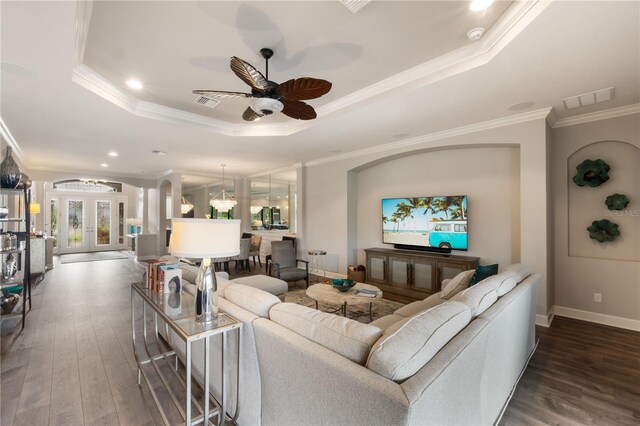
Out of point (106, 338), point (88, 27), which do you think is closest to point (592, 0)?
point (88, 27)

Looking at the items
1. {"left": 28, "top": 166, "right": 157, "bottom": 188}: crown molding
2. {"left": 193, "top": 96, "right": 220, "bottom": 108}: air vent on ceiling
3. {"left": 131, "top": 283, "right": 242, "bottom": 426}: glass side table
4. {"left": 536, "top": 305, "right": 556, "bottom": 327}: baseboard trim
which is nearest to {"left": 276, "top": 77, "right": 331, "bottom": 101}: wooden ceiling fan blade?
{"left": 193, "top": 96, "right": 220, "bottom": 108}: air vent on ceiling

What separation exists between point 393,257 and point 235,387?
3.67 m

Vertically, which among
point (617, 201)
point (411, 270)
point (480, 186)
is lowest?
point (411, 270)

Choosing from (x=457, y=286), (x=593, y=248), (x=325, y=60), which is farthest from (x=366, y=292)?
(x=593, y=248)

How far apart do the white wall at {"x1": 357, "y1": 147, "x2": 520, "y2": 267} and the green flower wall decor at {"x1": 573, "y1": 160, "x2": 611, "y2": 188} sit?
660 mm

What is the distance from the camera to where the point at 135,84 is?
320 cm

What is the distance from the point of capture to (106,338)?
10.4ft

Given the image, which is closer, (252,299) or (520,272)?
(252,299)

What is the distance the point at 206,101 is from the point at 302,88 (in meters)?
1.90

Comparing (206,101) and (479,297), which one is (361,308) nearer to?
(479,297)

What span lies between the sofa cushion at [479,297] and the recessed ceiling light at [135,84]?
3.71 metres

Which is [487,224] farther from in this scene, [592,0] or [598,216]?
[592,0]

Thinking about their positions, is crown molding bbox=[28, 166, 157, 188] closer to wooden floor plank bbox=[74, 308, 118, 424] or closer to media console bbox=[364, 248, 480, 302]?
wooden floor plank bbox=[74, 308, 118, 424]

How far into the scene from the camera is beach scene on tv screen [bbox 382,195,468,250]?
4.58 m
